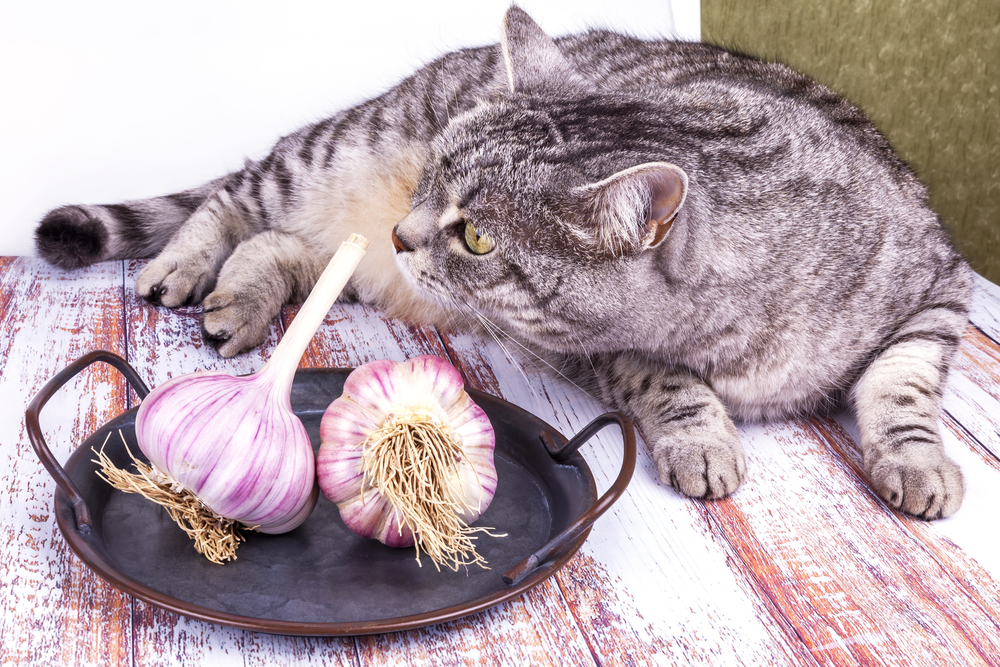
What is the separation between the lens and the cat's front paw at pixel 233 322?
1.74 metres

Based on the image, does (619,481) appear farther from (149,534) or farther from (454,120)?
(454,120)

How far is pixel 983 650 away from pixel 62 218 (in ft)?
6.06

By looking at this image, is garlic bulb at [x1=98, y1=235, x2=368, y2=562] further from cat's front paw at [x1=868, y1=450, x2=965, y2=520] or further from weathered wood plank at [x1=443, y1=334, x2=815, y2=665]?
cat's front paw at [x1=868, y1=450, x2=965, y2=520]

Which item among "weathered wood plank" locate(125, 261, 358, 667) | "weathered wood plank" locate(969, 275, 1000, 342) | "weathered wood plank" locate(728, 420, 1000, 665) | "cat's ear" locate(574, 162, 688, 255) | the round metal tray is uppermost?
"cat's ear" locate(574, 162, 688, 255)

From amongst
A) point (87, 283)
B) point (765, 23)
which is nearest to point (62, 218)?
point (87, 283)

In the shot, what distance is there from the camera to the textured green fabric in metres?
2.26

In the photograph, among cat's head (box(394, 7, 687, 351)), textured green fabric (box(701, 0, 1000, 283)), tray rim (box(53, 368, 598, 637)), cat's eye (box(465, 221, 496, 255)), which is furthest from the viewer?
textured green fabric (box(701, 0, 1000, 283))

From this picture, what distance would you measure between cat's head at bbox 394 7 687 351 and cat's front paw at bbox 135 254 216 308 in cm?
67

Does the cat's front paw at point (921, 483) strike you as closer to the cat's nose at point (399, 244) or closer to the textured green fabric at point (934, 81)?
the cat's nose at point (399, 244)

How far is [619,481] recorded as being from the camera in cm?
108

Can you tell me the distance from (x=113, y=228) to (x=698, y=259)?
137cm

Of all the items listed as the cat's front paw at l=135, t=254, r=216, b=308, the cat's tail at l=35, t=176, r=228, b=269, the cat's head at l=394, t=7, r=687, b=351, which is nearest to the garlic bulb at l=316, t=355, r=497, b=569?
the cat's head at l=394, t=7, r=687, b=351

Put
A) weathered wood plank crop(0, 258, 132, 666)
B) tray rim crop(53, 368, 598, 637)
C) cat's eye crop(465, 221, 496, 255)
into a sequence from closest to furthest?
tray rim crop(53, 368, 598, 637) < weathered wood plank crop(0, 258, 132, 666) < cat's eye crop(465, 221, 496, 255)

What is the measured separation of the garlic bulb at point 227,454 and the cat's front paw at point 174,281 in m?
0.80
